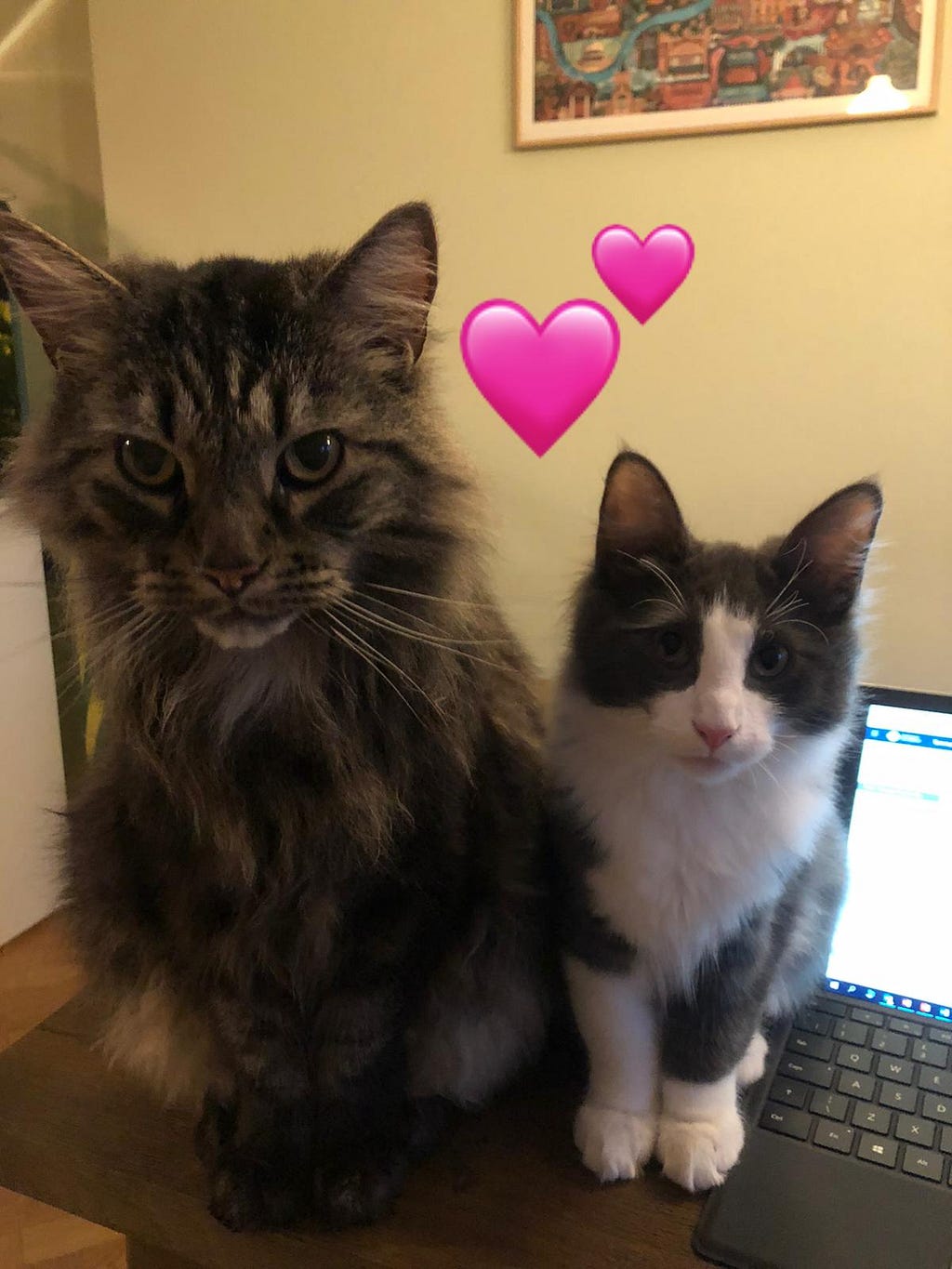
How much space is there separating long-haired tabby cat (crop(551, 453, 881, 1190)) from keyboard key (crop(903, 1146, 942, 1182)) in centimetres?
14

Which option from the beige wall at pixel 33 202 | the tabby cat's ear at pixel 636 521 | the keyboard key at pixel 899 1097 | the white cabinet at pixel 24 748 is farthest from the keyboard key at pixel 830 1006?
the white cabinet at pixel 24 748

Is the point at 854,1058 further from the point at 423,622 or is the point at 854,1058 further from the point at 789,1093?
the point at 423,622

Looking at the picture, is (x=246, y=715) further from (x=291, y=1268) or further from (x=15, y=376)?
(x=15, y=376)

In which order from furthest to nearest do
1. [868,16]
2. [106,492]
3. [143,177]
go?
[143,177] → [868,16] → [106,492]

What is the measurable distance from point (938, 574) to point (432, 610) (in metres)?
1.20

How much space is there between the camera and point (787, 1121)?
83 cm

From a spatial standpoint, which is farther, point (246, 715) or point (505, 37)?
point (505, 37)

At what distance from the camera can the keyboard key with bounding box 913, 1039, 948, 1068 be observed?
87 centimetres

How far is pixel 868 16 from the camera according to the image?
1457 millimetres

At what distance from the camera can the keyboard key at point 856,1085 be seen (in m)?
0.84

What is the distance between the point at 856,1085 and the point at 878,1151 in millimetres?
69

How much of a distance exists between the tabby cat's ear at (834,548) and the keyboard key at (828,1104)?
1.47 feet

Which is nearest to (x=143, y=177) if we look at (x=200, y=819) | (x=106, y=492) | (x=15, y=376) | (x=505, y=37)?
(x=15, y=376)

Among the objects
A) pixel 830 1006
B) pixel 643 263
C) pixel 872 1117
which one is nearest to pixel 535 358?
pixel 643 263
